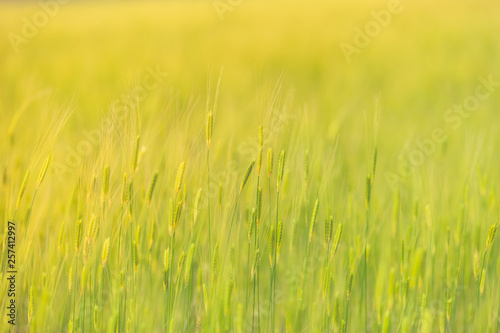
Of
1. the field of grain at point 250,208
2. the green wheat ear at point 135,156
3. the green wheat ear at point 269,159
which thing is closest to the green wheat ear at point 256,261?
the field of grain at point 250,208

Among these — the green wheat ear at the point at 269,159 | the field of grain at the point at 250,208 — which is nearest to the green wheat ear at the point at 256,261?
the field of grain at the point at 250,208

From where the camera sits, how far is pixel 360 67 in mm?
2840

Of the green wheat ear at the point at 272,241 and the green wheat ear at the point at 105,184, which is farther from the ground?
the green wheat ear at the point at 105,184

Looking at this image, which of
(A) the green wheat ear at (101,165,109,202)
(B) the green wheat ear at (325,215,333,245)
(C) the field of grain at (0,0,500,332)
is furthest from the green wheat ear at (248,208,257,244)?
(A) the green wheat ear at (101,165,109,202)

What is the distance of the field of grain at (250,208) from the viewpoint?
75 cm

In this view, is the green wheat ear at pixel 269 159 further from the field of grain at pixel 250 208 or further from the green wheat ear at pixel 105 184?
the green wheat ear at pixel 105 184

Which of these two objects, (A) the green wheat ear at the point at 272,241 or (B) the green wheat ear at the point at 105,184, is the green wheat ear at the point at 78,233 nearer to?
(B) the green wheat ear at the point at 105,184

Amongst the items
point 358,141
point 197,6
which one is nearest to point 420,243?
point 358,141

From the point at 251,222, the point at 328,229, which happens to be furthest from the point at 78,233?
the point at 328,229

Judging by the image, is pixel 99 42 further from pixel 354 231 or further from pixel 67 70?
pixel 354 231

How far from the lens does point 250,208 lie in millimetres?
825

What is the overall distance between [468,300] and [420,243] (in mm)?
244

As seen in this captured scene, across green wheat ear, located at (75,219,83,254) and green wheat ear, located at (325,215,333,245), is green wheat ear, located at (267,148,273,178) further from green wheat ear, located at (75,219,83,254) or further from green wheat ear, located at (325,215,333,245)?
green wheat ear, located at (75,219,83,254)

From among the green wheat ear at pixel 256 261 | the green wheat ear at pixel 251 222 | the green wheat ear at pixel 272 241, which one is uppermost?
the green wheat ear at pixel 251 222
